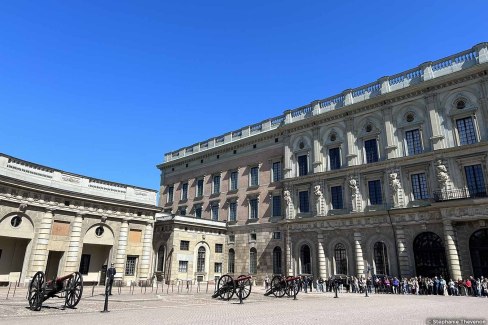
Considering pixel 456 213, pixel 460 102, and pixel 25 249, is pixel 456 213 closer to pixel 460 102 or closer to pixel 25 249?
pixel 460 102

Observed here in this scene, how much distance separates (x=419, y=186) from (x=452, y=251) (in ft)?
18.2

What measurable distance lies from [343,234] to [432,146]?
1033 cm

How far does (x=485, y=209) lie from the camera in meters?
23.5

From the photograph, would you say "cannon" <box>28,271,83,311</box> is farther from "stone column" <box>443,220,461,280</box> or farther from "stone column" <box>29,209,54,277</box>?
"stone column" <box>443,220,461,280</box>

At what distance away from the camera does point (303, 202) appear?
113 feet

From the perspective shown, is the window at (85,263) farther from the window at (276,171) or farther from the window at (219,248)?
the window at (276,171)

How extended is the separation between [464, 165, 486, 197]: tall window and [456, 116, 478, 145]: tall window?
2080 mm

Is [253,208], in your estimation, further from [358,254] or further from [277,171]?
[358,254]

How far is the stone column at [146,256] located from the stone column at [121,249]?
5.61ft

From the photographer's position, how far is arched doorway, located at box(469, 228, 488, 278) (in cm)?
2397

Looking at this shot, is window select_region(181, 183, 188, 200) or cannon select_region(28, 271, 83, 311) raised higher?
window select_region(181, 183, 188, 200)

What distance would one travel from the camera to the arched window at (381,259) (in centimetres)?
2798

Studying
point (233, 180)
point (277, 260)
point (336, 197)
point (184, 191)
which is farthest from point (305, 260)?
point (184, 191)

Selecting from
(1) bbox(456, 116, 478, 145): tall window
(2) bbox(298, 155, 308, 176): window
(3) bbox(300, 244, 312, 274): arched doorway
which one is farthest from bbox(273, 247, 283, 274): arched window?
(1) bbox(456, 116, 478, 145): tall window
